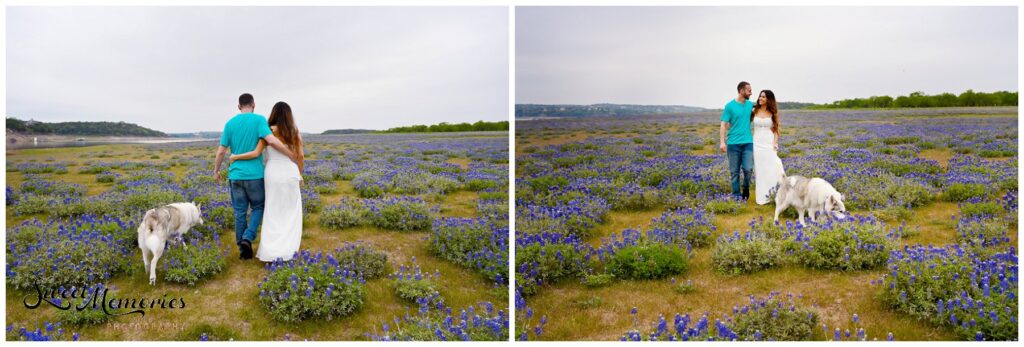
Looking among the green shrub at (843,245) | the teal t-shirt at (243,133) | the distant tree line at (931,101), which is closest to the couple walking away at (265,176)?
the teal t-shirt at (243,133)

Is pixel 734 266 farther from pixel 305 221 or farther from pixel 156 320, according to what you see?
pixel 156 320

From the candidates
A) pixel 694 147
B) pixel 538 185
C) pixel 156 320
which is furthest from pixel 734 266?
pixel 156 320

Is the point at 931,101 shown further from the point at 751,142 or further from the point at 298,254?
the point at 298,254

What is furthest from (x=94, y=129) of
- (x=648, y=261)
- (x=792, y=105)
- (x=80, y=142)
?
(x=792, y=105)

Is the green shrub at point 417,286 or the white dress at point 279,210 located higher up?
the white dress at point 279,210

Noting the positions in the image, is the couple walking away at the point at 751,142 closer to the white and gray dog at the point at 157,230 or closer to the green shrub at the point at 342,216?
the green shrub at the point at 342,216

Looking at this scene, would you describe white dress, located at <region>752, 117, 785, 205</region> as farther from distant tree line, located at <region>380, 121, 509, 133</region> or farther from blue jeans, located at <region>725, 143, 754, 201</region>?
distant tree line, located at <region>380, 121, 509, 133</region>
